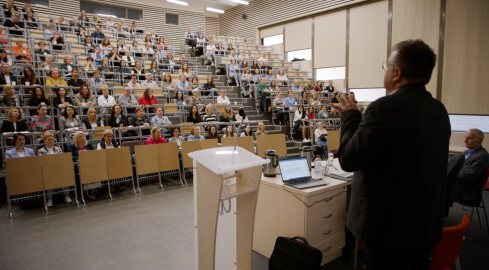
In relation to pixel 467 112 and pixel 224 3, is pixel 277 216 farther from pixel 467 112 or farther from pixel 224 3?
pixel 224 3

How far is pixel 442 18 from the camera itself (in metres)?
8.54

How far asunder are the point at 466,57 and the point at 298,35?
6.32 metres

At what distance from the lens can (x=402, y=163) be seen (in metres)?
1.14

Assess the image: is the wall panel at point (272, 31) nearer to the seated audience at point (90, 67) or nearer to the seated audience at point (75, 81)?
the seated audience at point (90, 67)

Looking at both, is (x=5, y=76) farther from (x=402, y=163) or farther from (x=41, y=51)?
(x=402, y=163)

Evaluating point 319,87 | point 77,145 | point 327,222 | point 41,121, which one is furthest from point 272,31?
point 327,222

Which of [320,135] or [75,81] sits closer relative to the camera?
[75,81]

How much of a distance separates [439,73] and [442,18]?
1.63 meters

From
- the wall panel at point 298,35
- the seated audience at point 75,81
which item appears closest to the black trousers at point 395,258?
the seated audience at point 75,81

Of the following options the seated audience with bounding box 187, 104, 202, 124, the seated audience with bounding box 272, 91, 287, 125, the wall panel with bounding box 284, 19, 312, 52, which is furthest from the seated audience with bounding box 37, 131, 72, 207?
the wall panel with bounding box 284, 19, 312, 52

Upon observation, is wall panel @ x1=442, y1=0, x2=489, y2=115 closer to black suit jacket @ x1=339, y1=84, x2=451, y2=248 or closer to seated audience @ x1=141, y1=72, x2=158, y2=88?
seated audience @ x1=141, y1=72, x2=158, y2=88

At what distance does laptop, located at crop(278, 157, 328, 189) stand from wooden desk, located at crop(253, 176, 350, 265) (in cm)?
7

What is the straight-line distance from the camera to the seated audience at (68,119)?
16.7ft

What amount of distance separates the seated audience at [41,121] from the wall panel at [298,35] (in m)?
10.2
